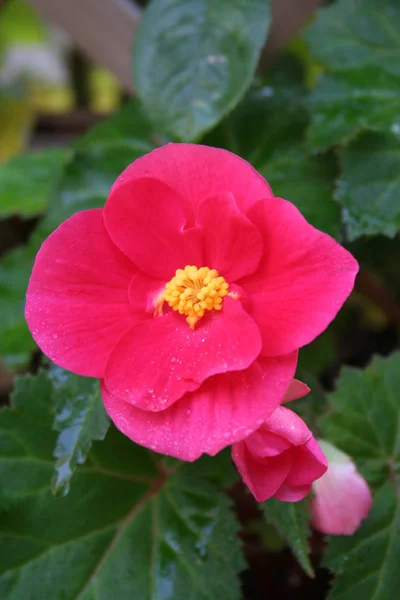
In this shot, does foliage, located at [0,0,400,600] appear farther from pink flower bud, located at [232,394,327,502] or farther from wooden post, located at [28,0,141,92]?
wooden post, located at [28,0,141,92]

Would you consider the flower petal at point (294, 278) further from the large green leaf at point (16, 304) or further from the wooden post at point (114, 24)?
the wooden post at point (114, 24)

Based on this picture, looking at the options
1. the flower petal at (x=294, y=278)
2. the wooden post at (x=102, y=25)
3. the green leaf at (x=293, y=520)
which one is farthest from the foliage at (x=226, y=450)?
the wooden post at (x=102, y=25)

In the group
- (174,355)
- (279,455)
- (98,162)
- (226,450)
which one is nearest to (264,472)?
(279,455)

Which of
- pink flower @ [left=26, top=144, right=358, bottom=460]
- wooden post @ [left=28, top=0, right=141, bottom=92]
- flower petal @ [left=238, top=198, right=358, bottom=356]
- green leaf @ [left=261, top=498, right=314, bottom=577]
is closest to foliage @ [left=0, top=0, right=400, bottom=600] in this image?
green leaf @ [left=261, top=498, right=314, bottom=577]

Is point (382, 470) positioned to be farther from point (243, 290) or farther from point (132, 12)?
point (132, 12)

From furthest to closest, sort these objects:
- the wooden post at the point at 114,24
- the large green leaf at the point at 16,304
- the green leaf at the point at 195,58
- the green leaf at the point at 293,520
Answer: the wooden post at the point at 114,24
the large green leaf at the point at 16,304
the green leaf at the point at 195,58
the green leaf at the point at 293,520

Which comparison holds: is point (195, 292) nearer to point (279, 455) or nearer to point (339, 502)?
point (279, 455)

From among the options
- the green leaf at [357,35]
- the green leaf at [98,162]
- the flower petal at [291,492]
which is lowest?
the green leaf at [98,162]
